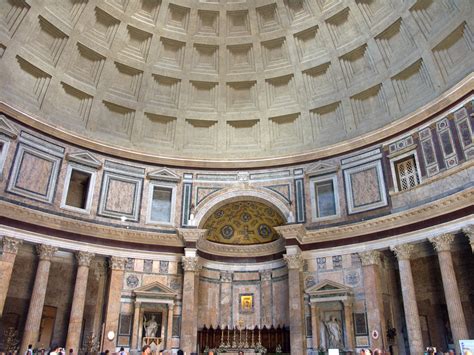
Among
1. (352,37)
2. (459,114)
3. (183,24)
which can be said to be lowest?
(459,114)

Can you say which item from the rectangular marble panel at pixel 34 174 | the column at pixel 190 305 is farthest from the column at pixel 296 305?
the rectangular marble panel at pixel 34 174

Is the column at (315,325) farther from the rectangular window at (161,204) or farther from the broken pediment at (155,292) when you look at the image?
the rectangular window at (161,204)

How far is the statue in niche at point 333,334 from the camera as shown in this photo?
21625 mm

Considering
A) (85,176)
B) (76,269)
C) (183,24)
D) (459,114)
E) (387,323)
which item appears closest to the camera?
(459,114)

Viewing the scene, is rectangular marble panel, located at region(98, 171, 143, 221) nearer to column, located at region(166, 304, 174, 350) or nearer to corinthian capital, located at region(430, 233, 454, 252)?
column, located at region(166, 304, 174, 350)

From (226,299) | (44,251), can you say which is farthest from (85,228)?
Answer: (226,299)

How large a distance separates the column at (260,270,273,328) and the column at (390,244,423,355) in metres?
8.32

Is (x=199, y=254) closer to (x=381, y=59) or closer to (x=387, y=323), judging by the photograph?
(x=387, y=323)

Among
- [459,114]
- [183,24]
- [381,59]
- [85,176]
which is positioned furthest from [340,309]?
[183,24]

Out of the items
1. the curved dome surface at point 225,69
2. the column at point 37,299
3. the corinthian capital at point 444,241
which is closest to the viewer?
the corinthian capital at point 444,241

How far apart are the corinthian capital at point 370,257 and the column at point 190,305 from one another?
9342mm

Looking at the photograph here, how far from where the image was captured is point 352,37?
82.6 ft

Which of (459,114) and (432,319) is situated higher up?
(459,114)

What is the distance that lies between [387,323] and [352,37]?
1650 centimetres
